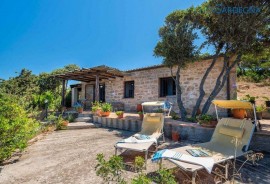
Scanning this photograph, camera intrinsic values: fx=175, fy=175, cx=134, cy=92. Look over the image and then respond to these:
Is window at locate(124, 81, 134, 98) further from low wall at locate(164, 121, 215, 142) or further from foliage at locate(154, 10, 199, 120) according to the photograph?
low wall at locate(164, 121, 215, 142)

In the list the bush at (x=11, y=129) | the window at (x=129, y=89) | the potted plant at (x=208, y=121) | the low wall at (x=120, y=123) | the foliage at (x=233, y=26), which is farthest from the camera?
the window at (x=129, y=89)

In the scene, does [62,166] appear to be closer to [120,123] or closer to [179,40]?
[120,123]

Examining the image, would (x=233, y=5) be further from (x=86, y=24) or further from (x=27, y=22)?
(x=27, y=22)

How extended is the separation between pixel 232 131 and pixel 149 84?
27.8ft

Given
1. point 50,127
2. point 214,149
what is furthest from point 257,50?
point 50,127

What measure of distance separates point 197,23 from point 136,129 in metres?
5.88

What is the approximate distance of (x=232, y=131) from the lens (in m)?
4.48

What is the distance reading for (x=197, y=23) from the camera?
845cm

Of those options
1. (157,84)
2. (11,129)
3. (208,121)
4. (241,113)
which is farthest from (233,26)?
(11,129)

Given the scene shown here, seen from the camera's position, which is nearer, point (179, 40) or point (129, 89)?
point (179, 40)

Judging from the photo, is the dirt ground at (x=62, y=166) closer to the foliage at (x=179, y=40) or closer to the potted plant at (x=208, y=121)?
the potted plant at (x=208, y=121)

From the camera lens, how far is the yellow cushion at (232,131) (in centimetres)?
429

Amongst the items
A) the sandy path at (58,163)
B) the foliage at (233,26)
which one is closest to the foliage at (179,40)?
the foliage at (233,26)

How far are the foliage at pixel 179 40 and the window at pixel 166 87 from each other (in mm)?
3327
